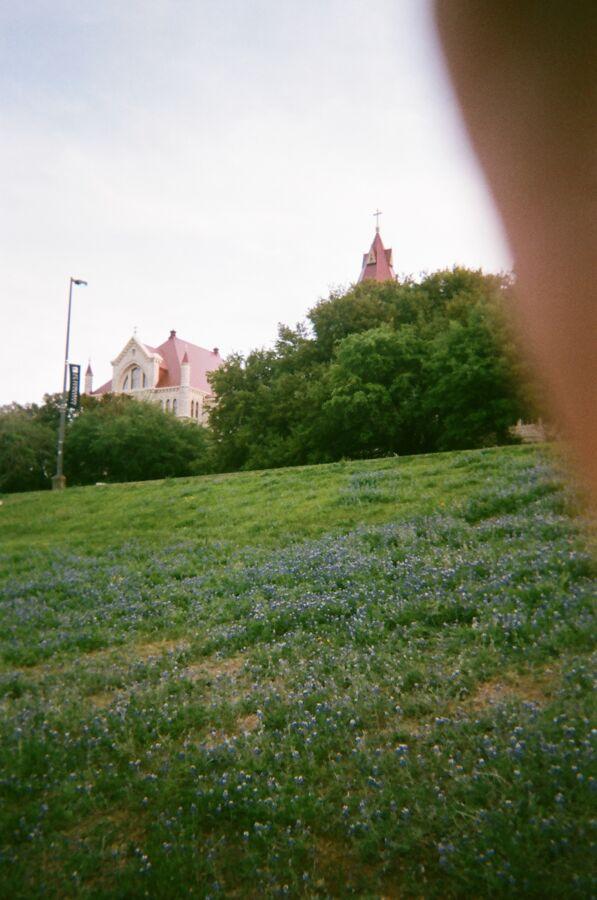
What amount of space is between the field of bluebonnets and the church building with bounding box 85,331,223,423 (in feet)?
241

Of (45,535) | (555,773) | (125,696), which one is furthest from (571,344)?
(45,535)

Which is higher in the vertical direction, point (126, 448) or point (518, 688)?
point (126, 448)

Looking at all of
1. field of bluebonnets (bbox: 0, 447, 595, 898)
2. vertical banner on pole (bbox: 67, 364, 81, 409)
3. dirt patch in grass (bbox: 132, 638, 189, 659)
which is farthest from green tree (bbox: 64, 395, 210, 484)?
dirt patch in grass (bbox: 132, 638, 189, 659)

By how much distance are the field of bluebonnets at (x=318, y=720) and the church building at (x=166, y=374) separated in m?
73.3

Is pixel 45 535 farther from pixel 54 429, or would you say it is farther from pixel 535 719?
pixel 54 429

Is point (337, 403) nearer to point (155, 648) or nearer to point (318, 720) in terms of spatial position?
point (155, 648)

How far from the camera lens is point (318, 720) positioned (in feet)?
14.1

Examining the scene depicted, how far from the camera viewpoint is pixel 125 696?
202 inches

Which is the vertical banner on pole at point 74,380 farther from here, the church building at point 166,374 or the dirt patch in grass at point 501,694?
the church building at point 166,374

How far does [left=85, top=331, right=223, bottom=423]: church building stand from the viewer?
265 ft

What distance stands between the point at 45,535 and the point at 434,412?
19.6 meters

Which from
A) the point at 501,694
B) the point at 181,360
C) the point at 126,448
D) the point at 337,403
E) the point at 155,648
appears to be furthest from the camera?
the point at 181,360

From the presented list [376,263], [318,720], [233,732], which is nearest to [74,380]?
[233,732]

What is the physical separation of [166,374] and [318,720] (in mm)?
83327
